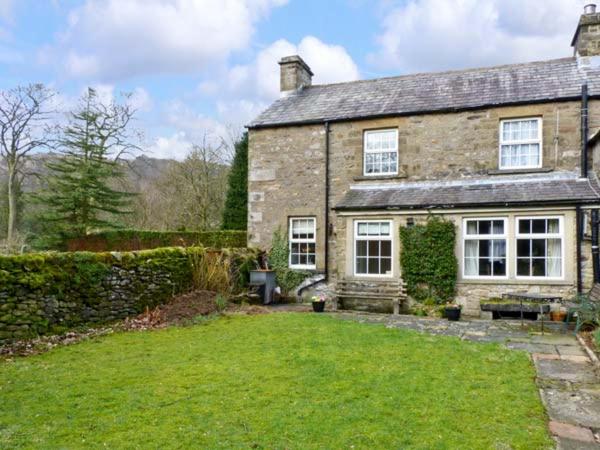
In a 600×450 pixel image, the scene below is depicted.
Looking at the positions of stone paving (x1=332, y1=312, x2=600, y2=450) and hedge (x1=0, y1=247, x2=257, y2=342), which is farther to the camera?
hedge (x1=0, y1=247, x2=257, y2=342)

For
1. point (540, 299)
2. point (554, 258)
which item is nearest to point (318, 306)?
point (540, 299)

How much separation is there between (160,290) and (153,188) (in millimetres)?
26500

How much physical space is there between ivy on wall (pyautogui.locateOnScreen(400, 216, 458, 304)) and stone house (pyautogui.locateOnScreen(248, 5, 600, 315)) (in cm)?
28

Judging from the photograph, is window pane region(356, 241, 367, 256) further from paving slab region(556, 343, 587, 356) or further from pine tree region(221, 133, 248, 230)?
pine tree region(221, 133, 248, 230)

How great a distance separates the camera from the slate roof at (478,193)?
11273 mm

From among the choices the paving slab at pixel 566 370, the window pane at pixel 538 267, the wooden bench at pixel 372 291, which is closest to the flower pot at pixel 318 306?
the wooden bench at pixel 372 291

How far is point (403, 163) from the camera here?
13.9 metres


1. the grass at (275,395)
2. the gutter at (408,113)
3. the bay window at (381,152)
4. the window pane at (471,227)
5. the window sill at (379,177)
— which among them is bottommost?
the grass at (275,395)

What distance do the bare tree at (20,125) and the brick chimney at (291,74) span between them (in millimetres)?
17882

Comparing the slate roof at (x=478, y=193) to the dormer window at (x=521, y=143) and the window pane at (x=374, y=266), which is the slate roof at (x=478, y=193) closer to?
the dormer window at (x=521, y=143)

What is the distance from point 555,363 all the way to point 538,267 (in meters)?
5.45

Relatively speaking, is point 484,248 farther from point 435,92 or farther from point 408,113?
point 435,92

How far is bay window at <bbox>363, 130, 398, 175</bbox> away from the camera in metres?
14.1

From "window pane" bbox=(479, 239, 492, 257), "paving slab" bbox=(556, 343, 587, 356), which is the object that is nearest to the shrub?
"window pane" bbox=(479, 239, 492, 257)
